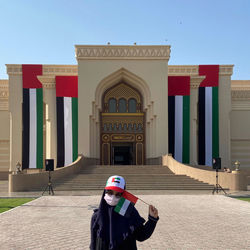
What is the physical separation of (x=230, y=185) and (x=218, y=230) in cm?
1001

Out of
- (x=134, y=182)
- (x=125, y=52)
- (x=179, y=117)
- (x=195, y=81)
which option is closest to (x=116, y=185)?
(x=134, y=182)

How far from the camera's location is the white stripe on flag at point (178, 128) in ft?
84.7

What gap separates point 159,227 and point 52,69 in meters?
23.4

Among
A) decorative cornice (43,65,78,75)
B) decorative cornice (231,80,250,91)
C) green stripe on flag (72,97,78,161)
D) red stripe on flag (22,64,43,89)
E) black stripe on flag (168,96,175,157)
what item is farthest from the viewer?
decorative cornice (231,80,250,91)

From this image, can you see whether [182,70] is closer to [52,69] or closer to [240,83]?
[240,83]

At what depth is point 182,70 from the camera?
29.0m

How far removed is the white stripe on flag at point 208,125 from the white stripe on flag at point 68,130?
11.7 m

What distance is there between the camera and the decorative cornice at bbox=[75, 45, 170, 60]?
84.4ft

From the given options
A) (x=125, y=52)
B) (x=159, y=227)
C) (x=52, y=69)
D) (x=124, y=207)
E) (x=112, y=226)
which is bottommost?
(x=159, y=227)

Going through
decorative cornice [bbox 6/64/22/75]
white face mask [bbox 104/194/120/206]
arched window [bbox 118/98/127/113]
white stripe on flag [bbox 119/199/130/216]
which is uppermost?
decorative cornice [bbox 6/64/22/75]

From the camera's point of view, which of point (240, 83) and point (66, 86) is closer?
point (66, 86)

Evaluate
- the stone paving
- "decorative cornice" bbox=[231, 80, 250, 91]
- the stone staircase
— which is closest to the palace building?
"decorative cornice" bbox=[231, 80, 250, 91]

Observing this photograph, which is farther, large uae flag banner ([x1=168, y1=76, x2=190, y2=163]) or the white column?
the white column

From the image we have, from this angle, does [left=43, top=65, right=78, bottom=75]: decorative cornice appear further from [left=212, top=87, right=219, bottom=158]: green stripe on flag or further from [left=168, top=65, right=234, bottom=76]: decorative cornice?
[left=212, top=87, right=219, bottom=158]: green stripe on flag
